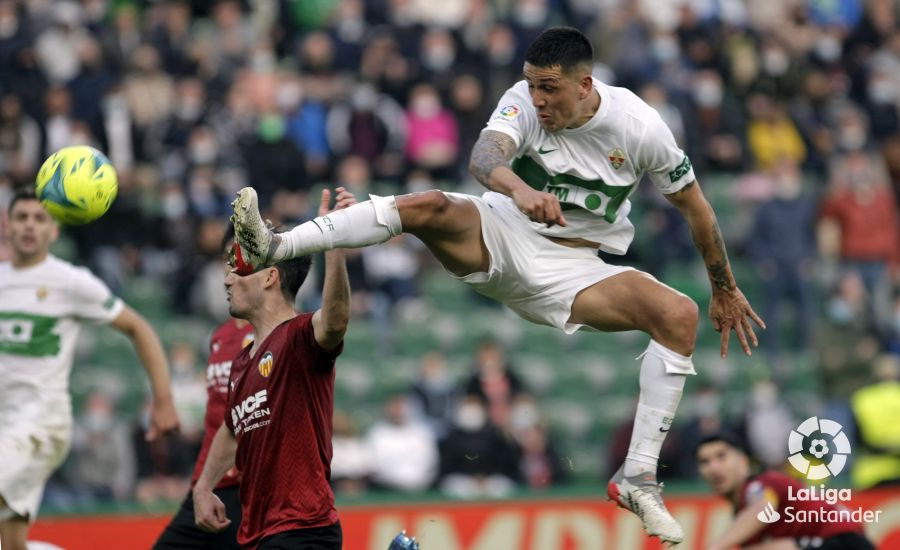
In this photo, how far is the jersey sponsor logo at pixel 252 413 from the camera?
7.87 meters

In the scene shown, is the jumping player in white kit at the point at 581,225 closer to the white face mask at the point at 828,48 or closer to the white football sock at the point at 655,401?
the white football sock at the point at 655,401

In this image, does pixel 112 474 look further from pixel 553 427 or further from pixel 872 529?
pixel 872 529

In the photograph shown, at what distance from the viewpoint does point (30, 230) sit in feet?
33.0

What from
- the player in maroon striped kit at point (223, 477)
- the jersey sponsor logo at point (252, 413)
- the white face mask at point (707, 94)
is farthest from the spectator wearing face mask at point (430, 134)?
the jersey sponsor logo at point (252, 413)

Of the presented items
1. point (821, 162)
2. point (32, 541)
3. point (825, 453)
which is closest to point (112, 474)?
point (32, 541)

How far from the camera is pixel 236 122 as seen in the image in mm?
17734

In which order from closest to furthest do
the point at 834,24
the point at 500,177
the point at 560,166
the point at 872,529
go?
1. the point at 500,177
2. the point at 560,166
3. the point at 872,529
4. the point at 834,24

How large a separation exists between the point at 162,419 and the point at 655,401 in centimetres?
333

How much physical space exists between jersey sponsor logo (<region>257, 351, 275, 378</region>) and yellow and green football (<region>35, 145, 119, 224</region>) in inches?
66.8

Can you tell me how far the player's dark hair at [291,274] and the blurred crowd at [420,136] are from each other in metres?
7.18

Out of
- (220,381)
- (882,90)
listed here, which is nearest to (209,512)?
Result: (220,381)

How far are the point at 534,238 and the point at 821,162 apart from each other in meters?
12.9

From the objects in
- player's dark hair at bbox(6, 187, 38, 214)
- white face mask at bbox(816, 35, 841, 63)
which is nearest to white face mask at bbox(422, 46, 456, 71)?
white face mask at bbox(816, 35, 841, 63)

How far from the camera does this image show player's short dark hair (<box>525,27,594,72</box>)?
26.6ft
